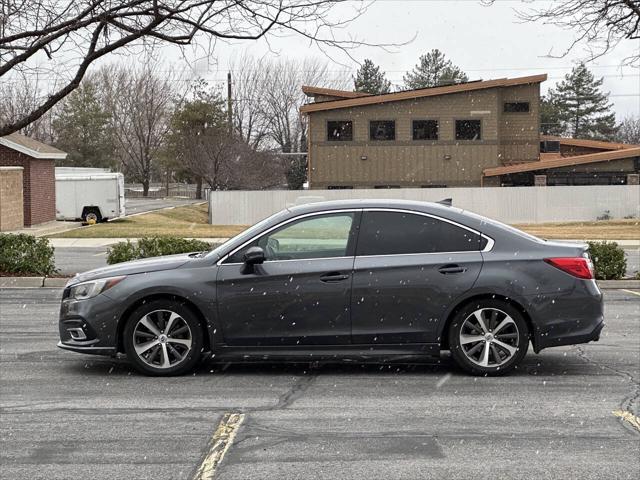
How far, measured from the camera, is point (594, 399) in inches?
279

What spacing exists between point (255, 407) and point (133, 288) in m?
1.73

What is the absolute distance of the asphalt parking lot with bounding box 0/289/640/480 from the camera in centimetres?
534

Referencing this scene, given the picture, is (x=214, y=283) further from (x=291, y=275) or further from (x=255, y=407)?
(x=255, y=407)

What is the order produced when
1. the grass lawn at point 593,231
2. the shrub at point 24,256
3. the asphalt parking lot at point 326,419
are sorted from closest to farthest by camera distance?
the asphalt parking lot at point 326,419 → the shrub at point 24,256 → the grass lawn at point 593,231

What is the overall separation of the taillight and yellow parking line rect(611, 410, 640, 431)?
1.49 metres

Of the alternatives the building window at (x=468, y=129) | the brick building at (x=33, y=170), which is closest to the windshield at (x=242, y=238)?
the brick building at (x=33, y=170)

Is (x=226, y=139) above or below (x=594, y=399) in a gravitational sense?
above

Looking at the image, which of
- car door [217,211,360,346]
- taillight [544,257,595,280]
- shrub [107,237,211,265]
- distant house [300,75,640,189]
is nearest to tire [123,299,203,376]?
car door [217,211,360,346]

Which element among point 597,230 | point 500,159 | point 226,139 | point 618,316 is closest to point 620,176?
point 500,159

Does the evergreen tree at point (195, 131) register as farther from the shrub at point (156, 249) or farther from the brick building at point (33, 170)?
the shrub at point (156, 249)

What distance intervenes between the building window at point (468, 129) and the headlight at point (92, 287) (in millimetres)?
37996

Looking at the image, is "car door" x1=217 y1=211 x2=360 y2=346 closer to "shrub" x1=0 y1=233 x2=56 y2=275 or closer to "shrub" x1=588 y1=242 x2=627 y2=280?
"shrub" x1=588 y1=242 x2=627 y2=280

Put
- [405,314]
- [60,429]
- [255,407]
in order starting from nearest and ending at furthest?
[60,429]
[255,407]
[405,314]

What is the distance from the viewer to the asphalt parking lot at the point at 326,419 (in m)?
5.34
